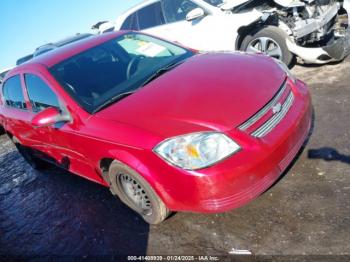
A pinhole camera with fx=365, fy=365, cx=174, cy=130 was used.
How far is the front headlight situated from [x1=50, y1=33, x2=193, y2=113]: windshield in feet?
3.52

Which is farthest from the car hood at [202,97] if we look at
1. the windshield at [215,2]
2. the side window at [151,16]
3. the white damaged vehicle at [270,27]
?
the side window at [151,16]

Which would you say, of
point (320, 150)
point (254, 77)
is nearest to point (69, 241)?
point (254, 77)

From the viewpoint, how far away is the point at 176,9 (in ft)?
23.7

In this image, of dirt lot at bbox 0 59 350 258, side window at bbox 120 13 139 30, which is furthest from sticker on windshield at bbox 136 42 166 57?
side window at bbox 120 13 139 30

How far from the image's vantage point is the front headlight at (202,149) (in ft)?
9.01

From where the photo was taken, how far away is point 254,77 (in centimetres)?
339

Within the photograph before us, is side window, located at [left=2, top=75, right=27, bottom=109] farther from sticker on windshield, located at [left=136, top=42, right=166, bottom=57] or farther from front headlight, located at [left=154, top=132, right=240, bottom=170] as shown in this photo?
front headlight, located at [left=154, top=132, right=240, bottom=170]

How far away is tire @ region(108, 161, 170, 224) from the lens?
10.2 feet

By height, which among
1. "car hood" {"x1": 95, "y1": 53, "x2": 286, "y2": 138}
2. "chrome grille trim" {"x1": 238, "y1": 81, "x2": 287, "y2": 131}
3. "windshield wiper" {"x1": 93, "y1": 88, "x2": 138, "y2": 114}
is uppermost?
"windshield wiper" {"x1": 93, "y1": 88, "x2": 138, "y2": 114}

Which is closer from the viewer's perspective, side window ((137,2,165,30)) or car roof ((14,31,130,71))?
car roof ((14,31,130,71))

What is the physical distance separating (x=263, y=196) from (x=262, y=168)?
0.72 metres

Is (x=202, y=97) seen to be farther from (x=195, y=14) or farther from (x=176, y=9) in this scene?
(x=176, y=9)

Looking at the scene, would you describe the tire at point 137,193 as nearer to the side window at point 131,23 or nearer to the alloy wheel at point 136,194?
the alloy wheel at point 136,194

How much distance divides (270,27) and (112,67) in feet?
10.6
